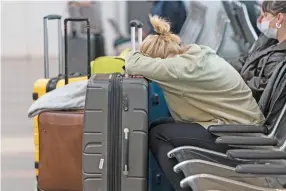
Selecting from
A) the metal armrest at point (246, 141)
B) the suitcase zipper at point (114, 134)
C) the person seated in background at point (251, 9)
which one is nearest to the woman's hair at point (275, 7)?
the metal armrest at point (246, 141)

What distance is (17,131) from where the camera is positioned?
13.5ft

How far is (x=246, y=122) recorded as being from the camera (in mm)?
2152

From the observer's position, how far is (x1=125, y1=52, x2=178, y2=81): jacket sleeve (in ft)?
6.66

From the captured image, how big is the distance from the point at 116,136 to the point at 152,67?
301 millimetres

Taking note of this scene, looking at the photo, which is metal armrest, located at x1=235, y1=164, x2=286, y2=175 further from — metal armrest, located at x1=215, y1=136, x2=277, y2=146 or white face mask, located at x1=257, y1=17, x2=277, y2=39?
white face mask, located at x1=257, y1=17, x2=277, y2=39

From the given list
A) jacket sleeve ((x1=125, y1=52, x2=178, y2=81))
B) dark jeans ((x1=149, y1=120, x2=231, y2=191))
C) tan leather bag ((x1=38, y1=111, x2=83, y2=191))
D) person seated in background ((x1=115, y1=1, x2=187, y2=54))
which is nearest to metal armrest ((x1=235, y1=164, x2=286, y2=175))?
dark jeans ((x1=149, y1=120, x2=231, y2=191))

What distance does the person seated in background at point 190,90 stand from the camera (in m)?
2.03

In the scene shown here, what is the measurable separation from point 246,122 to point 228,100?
12 cm

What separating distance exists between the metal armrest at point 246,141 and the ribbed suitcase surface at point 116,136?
0.34 m

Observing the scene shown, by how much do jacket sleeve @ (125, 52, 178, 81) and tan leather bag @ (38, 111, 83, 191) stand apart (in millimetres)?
364

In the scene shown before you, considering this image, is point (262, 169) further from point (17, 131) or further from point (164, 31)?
point (17, 131)

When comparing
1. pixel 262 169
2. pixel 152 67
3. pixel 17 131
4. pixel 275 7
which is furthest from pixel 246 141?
pixel 17 131

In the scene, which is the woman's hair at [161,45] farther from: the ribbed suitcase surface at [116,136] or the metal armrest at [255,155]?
the metal armrest at [255,155]

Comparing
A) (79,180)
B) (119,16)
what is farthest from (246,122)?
(119,16)
